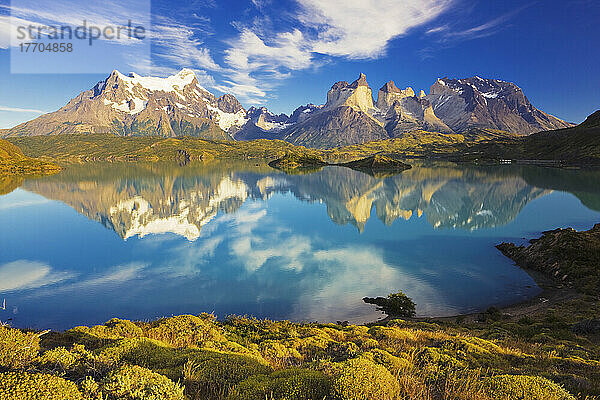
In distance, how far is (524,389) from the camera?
1020 centimetres

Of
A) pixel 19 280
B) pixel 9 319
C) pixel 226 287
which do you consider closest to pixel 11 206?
pixel 19 280

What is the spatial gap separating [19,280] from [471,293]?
5994 centimetres

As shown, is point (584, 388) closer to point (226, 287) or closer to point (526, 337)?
point (526, 337)

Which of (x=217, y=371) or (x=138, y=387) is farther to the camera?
(x=217, y=371)

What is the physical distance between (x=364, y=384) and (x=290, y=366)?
4.86 m

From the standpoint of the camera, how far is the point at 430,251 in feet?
180

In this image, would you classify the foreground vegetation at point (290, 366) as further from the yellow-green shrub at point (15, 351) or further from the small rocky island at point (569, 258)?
the small rocky island at point (569, 258)

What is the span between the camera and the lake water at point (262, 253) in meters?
34.9

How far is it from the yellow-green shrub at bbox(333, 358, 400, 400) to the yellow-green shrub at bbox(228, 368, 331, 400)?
1.61 feet

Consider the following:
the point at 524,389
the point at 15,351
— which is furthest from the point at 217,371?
the point at 524,389

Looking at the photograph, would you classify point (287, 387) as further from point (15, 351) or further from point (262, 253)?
point (262, 253)

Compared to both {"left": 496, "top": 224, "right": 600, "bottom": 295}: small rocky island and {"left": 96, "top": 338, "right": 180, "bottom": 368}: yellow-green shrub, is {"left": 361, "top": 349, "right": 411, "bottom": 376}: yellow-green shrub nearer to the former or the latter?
{"left": 96, "top": 338, "right": 180, "bottom": 368}: yellow-green shrub

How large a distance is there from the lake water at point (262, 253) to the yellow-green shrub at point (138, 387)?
23.8m

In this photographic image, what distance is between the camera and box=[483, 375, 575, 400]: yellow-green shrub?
9883mm
